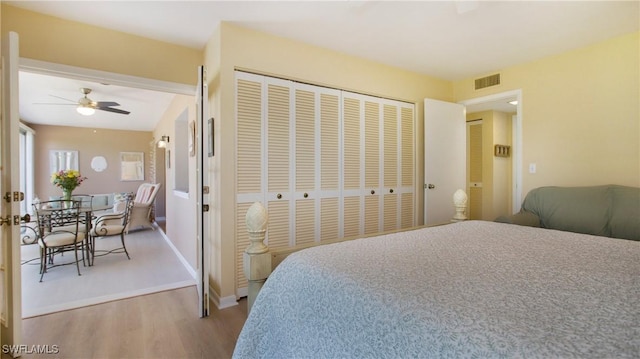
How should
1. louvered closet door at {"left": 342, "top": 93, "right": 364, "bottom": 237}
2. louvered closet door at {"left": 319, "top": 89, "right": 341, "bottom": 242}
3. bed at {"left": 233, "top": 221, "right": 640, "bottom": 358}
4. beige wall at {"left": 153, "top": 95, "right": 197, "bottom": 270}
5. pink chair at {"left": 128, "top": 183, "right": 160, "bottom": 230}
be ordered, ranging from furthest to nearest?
pink chair at {"left": 128, "top": 183, "right": 160, "bottom": 230}
beige wall at {"left": 153, "top": 95, "right": 197, "bottom": 270}
louvered closet door at {"left": 342, "top": 93, "right": 364, "bottom": 237}
louvered closet door at {"left": 319, "top": 89, "right": 341, "bottom": 242}
bed at {"left": 233, "top": 221, "right": 640, "bottom": 358}

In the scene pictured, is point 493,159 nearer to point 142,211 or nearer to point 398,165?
point 398,165

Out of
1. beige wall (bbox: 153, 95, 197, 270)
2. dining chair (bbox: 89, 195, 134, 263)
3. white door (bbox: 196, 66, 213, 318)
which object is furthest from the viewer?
dining chair (bbox: 89, 195, 134, 263)

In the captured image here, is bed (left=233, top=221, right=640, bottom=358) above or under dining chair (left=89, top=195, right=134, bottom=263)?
above

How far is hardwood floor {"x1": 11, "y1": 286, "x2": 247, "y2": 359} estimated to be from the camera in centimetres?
184

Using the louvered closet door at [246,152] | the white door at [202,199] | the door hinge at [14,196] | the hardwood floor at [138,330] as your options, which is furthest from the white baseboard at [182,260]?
the door hinge at [14,196]

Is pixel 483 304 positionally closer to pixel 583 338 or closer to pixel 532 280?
pixel 583 338

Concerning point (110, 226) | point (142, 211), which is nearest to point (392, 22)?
point (110, 226)

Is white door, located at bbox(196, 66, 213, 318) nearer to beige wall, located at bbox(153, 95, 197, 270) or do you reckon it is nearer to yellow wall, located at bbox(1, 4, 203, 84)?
yellow wall, located at bbox(1, 4, 203, 84)

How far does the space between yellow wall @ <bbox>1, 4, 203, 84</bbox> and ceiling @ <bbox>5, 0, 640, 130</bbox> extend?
0.23ft

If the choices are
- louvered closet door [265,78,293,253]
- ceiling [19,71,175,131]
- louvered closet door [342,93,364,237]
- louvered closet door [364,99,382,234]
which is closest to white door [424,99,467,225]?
louvered closet door [364,99,382,234]

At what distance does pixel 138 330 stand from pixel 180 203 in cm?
214

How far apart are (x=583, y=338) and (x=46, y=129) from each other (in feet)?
29.9

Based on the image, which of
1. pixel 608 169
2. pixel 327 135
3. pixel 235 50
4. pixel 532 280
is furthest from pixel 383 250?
pixel 608 169

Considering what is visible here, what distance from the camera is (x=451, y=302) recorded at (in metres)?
0.78
